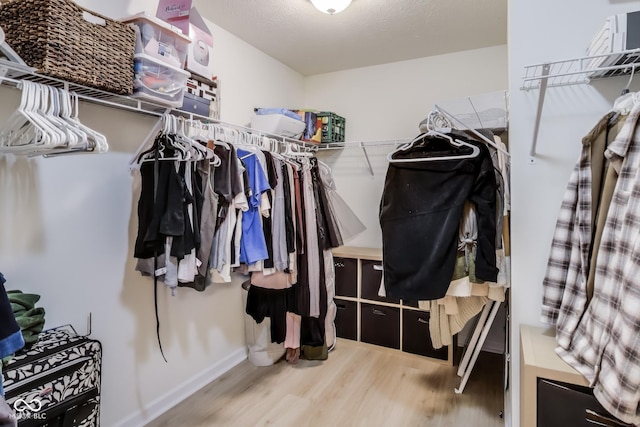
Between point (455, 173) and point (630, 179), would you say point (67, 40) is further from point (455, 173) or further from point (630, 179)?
point (630, 179)

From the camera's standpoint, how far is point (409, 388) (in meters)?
2.28

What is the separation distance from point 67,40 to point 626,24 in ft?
5.82

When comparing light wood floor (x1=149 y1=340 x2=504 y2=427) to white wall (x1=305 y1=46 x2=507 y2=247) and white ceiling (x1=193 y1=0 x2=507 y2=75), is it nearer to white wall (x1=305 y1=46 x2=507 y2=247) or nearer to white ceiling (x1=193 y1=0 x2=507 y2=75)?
white wall (x1=305 y1=46 x2=507 y2=247)

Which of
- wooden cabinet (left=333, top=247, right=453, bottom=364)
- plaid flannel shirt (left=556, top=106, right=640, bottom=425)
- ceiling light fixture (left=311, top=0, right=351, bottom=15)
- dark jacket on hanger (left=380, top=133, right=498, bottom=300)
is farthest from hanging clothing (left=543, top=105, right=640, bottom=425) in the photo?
wooden cabinet (left=333, top=247, right=453, bottom=364)

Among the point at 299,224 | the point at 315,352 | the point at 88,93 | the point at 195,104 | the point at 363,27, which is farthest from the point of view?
the point at 315,352

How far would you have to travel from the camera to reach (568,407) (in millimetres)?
1025

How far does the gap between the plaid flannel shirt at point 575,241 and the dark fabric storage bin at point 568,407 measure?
0.15m

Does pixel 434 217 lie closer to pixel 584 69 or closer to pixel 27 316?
pixel 584 69

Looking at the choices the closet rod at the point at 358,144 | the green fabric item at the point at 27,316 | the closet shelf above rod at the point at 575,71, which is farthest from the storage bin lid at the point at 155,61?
the closet rod at the point at 358,144

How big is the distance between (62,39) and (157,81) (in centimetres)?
39

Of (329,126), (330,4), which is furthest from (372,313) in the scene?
(330,4)

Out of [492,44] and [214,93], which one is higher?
[492,44]

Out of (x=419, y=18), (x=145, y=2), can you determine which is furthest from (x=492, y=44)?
(x=145, y=2)

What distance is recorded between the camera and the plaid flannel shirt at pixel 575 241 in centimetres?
108
